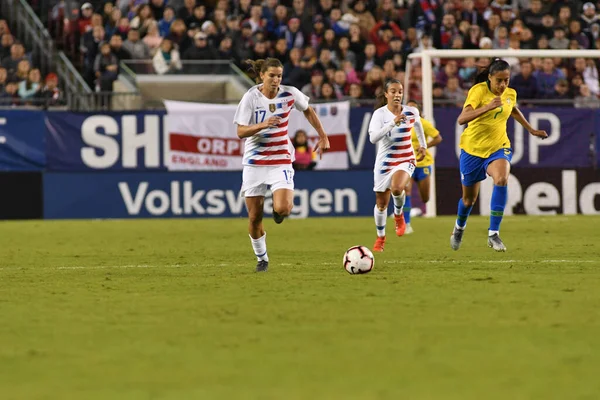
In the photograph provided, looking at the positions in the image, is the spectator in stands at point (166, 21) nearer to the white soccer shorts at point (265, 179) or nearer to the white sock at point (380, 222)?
the white sock at point (380, 222)

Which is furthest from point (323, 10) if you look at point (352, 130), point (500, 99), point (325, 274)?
point (325, 274)

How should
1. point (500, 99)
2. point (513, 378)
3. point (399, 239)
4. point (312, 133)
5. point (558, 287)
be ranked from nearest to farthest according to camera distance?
point (513, 378)
point (558, 287)
point (500, 99)
point (399, 239)
point (312, 133)

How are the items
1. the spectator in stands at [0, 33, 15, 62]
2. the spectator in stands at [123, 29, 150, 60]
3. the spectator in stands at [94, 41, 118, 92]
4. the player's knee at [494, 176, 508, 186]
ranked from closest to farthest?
1. the player's knee at [494, 176, 508, 186]
2. the spectator in stands at [94, 41, 118, 92]
3. the spectator in stands at [0, 33, 15, 62]
4. the spectator in stands at [123, 29, 150, 60]

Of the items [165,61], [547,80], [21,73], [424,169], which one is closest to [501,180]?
[424,169]

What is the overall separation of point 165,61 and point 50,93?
2.38 meters

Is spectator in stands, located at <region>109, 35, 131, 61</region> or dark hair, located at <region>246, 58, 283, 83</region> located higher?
spectator in stands, located at <region>109, 35, 131, 61</region>

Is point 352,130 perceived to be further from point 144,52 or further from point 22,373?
point 22,373

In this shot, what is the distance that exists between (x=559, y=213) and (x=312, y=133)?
201 inches

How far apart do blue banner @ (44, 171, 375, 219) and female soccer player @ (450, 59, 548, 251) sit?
914 centimetres

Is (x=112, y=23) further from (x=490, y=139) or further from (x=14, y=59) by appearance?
(x=490, y=139)

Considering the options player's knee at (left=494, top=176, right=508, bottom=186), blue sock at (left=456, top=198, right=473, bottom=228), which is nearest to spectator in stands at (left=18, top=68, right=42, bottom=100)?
blue sock at (left=456, top=198, right=473, bottom=228)

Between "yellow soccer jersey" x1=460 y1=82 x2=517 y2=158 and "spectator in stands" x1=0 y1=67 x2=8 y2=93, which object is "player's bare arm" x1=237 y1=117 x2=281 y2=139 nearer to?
"yellow soccer jersey" x1=460 y1=82 x2=517 y2=158

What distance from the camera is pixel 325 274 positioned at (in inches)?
448

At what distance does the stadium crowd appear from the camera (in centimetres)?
2356
